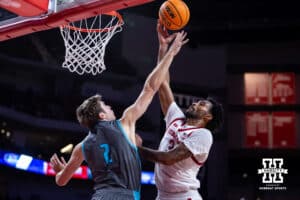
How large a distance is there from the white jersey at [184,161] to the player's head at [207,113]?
0.13 meters

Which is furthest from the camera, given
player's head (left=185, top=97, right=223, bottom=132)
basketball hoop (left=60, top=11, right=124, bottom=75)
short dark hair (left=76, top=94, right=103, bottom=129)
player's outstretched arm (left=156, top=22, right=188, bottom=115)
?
basketball hoop (left=60, top=11, right=124, bottom=75)

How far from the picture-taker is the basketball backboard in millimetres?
4984

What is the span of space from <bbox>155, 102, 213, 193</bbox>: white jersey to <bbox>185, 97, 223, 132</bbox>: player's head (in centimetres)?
13

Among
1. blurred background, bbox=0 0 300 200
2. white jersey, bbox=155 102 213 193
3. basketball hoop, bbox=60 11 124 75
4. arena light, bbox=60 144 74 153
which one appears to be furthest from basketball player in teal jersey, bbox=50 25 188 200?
arena light, bbox=60 144 74 153

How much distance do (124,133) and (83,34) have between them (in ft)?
13.8

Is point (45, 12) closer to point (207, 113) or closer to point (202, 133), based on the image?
point (207, 113)

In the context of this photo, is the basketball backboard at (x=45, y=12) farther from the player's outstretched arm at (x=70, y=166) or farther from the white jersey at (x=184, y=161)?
the player's outstretched arm at (x=70, y=166)

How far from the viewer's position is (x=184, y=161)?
4.10 m

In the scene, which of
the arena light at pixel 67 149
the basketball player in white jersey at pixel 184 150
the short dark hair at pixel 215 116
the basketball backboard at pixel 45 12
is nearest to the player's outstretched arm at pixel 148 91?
the basketball player in white jersey at pixel 184 150

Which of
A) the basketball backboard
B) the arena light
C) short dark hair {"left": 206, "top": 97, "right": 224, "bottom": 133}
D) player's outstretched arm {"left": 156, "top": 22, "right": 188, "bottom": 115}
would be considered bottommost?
short dark hair {"left": 206, "top": 97, "right": 224, "bottom": 133}

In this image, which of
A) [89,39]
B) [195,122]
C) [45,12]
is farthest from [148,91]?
[89,39]

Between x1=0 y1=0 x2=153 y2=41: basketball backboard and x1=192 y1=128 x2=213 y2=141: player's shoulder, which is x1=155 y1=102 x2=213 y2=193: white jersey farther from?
x1=0 y1=0 x2=153 y2=41: basketball backboard

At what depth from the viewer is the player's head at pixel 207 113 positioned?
428 centimetres

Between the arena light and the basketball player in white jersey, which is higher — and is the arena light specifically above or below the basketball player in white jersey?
above
